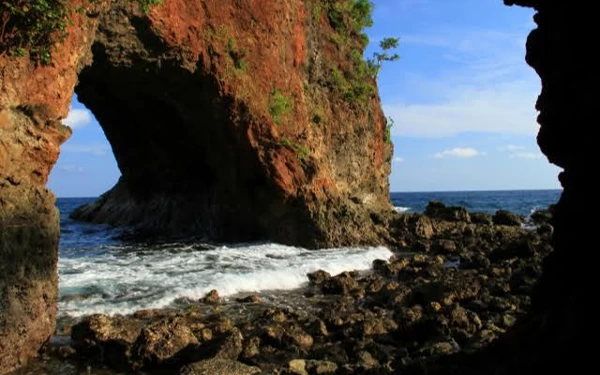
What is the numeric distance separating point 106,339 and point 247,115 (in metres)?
11.3

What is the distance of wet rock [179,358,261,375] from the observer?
233 inches

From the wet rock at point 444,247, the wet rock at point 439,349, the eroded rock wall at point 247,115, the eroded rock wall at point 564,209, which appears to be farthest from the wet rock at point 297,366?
the wet rock at point 444,247

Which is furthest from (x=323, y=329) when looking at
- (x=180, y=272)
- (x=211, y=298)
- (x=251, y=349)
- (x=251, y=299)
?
(x=180, y=272)

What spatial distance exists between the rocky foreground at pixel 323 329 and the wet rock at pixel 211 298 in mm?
23

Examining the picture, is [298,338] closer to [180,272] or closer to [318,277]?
[318,277]

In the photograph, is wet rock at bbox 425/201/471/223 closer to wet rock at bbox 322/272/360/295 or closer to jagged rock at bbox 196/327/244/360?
wet rock at bbox 322/272/360/295

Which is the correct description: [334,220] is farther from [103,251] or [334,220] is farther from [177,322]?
[177,322]

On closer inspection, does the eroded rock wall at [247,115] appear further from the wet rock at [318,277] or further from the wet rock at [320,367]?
the wet rock at [320,367]

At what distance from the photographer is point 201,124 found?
1836cm

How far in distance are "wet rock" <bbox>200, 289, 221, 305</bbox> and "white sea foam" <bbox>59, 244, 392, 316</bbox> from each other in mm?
241

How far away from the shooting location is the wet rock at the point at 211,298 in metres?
10.1

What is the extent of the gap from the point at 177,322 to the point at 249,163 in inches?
443

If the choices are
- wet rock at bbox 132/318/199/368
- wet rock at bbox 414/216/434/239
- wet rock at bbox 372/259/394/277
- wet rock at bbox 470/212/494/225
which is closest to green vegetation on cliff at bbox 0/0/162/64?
wet rock at bbox 132/318/199/368

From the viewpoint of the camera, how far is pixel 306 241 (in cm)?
1808
